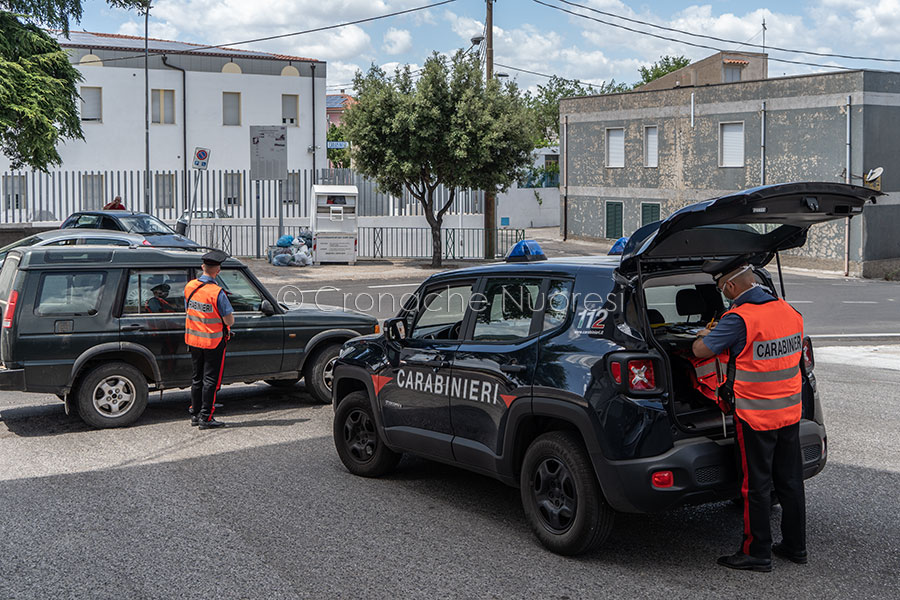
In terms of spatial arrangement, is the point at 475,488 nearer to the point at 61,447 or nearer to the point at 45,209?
the point at 61,447

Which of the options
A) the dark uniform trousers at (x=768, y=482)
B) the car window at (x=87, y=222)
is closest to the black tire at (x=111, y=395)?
the dark uniform trousers at (x=768, y=482)

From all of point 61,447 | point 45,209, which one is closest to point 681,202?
point 45,209

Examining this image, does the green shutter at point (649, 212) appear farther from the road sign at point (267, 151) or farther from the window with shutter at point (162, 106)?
the window with shutter at point (162, 106)

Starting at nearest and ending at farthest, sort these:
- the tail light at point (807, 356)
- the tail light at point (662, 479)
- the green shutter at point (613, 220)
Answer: the tail light at point (662, 479), the tail light at point (807, 356), the green shutter at point (613, 220)

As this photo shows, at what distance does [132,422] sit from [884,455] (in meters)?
6.81

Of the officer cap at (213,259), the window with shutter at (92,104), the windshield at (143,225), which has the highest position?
the window with shutter at (92,104)

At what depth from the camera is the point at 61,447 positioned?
845 centimetres

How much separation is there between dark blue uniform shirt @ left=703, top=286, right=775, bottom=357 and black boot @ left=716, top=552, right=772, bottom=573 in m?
1.11

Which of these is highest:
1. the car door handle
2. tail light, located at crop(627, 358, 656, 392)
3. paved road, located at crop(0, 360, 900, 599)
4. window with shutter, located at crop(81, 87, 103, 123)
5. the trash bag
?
window with shutter, located at crop(81, 87, 103, 123)

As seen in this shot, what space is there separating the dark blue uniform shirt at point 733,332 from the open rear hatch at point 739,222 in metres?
0.44

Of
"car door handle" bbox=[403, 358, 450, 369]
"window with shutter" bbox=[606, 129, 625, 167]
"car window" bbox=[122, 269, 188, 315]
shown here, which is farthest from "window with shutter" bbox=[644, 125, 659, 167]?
"car door handle" bbox=[403, 358, 450, 369]

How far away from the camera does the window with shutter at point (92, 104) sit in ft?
136

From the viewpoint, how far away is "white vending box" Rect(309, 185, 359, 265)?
2819cm

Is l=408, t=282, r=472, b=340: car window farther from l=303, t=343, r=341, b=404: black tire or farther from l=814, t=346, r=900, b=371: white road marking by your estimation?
l=814, t=346, r=900, b=371: white road marking
